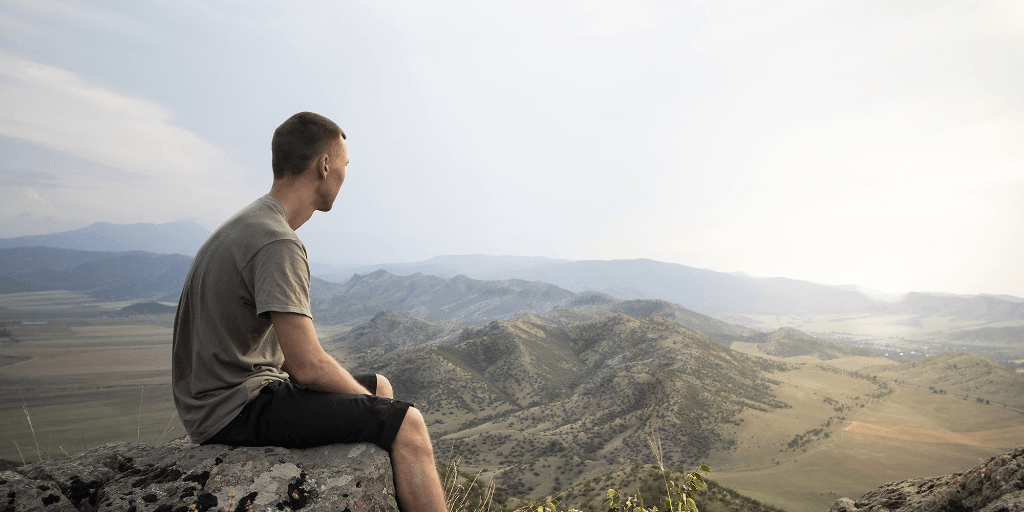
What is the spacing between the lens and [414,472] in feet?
8.66

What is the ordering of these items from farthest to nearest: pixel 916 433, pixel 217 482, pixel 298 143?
1. pixel 916 433
2. pixel 298 143
3. pixel 217 482

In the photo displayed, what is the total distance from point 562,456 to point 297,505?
139ft

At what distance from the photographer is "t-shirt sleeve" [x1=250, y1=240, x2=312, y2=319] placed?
2350mm

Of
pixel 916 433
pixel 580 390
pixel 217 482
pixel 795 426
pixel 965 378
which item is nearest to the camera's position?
pixel 217 482

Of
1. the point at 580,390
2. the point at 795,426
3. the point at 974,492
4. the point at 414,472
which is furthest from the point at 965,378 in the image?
the point at 414,472

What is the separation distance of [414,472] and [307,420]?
720 millimetres

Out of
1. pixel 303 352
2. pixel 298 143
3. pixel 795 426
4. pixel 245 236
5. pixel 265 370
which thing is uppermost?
pixel 298 143

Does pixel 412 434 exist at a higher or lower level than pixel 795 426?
higher

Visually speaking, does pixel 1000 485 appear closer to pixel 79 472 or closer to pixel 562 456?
pixel 79 472

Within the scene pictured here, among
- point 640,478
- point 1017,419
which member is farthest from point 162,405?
point 1017,419

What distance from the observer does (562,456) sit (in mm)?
40344

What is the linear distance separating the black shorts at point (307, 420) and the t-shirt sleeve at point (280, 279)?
510 millimetres

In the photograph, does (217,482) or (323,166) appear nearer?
(217,482)

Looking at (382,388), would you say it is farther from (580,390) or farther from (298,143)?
(580,390)
